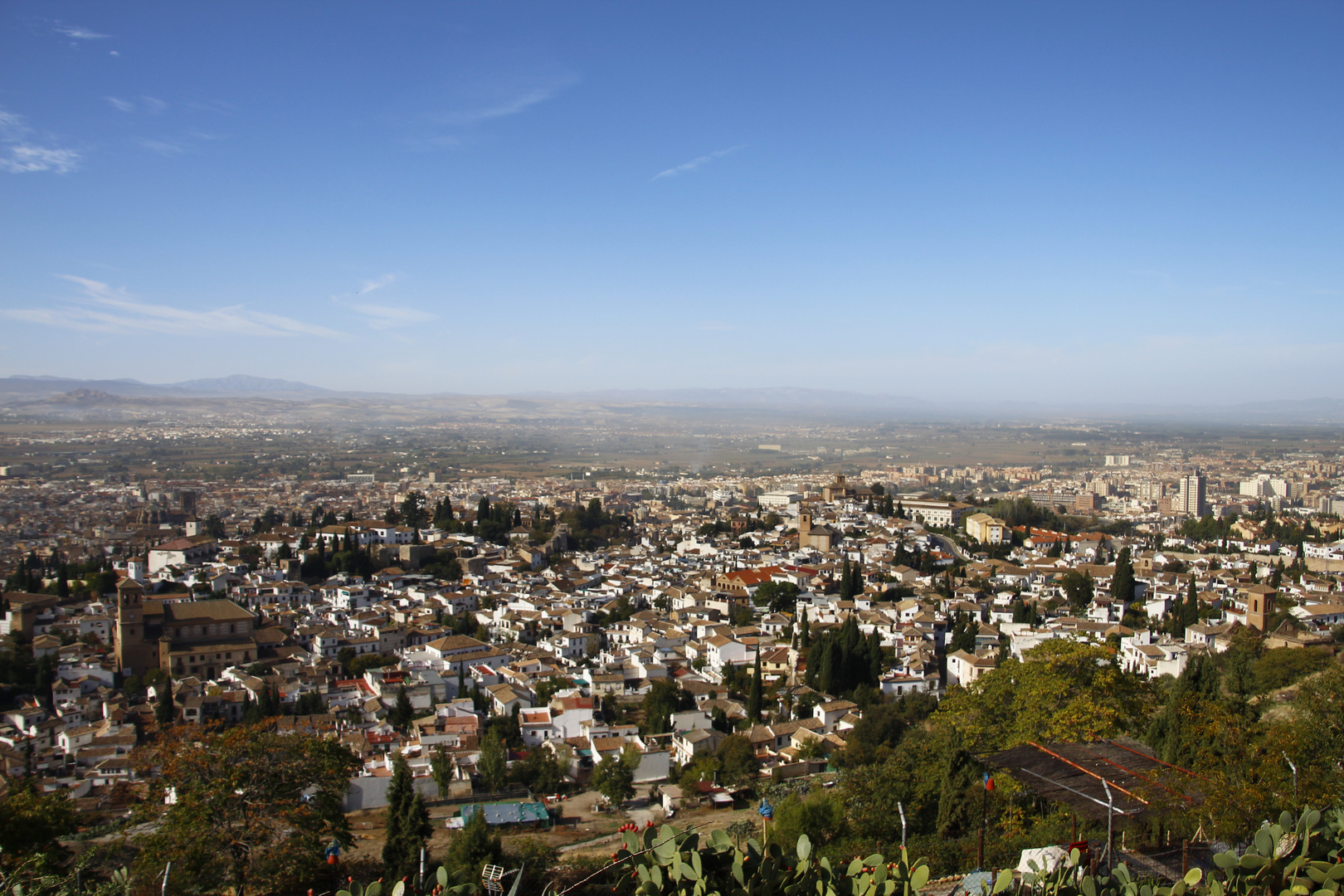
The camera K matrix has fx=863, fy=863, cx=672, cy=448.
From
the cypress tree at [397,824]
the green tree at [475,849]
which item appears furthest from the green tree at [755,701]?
the cypress tree at [397,824]

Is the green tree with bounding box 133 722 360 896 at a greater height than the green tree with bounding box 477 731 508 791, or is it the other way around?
the green tree with bounding box 133 722 360 896

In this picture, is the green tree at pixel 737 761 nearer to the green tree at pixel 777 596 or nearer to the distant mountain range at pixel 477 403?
the green tree at pixel 777 596

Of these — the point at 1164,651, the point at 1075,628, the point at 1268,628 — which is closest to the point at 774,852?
the point at 1164,651

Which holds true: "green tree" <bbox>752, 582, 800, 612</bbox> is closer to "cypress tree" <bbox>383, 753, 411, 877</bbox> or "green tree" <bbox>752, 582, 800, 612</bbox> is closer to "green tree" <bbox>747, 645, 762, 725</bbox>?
"green tree" <bbox>747, 645, 762, 725</bbox>

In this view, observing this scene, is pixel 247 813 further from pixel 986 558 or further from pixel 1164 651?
pixel 986 558

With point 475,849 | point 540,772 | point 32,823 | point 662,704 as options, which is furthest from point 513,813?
point 32,823

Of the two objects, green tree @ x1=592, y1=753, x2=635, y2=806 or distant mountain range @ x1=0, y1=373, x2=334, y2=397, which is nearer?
green tree @ x1=592, y1=753, x2=635, y2=806

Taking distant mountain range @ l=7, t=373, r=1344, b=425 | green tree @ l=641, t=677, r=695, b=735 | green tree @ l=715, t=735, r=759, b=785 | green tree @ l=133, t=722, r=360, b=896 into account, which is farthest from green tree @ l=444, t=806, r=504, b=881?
distant mountain range @ l=7, t=373, r=1344, b=425

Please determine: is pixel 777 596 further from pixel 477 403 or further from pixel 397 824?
pixel 477 403
